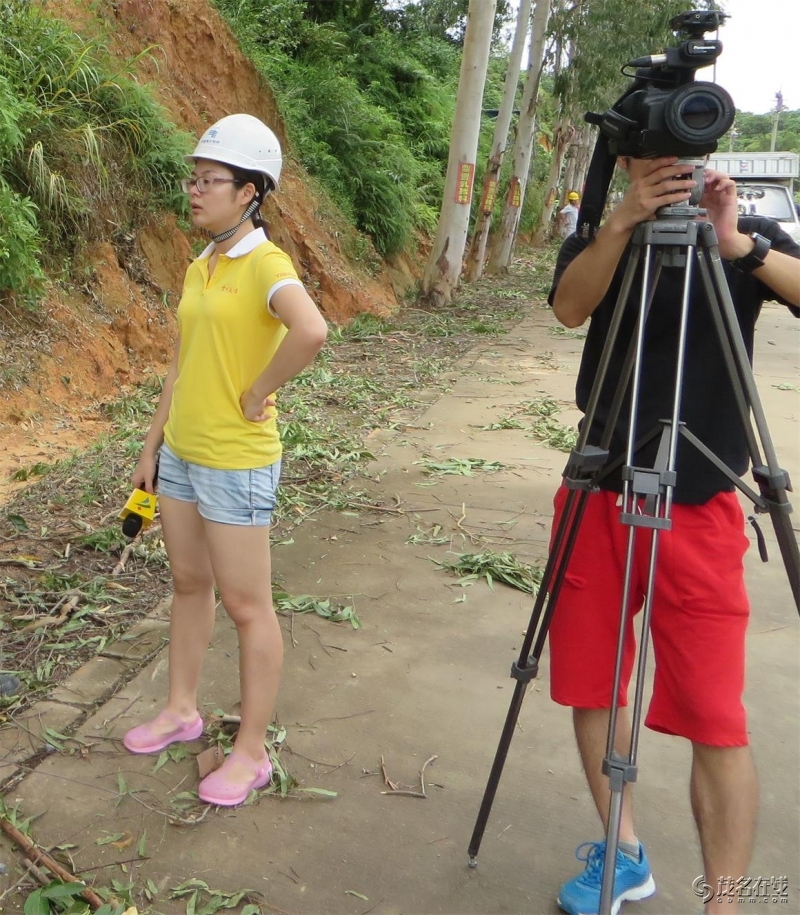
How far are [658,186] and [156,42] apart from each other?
1021 cm

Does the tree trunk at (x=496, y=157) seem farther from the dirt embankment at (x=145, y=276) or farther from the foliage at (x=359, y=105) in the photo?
the dirt embankment at (x=145, y=276)

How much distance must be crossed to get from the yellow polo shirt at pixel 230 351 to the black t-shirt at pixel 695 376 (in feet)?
2.90

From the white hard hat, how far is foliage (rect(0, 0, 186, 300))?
3905mm

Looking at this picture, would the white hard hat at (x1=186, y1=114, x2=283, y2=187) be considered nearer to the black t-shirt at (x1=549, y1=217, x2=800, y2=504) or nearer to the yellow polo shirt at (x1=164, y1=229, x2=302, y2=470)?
the yellow polo shirt at (x1=164, y1=229, x2=302, y2=470)

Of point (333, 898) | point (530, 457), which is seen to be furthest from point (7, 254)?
point (333, 898)

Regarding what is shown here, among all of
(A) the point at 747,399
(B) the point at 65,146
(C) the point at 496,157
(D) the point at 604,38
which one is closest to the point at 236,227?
(A) the point at 747,399

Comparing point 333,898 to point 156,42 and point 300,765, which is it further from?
point 156,42

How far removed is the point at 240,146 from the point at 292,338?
0.62 m

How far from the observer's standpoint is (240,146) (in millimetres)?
2830

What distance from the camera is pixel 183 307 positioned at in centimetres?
291

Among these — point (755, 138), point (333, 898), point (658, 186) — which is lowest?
point (333, 898)

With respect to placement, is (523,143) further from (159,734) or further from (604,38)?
(159,734)

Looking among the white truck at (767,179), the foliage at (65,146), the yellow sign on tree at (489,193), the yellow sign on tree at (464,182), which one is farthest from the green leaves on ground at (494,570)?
the white truck at (767,179)

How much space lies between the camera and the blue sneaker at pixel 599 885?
2.55m
